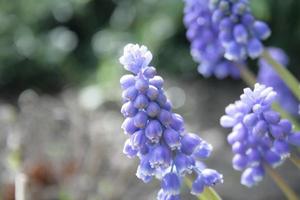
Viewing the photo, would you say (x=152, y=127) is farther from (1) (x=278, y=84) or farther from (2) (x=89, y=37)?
(2) (x=89, y=37)

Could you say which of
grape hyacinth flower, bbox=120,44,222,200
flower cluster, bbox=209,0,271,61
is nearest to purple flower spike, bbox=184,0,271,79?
flower cluster, bbox=209,0,271,61

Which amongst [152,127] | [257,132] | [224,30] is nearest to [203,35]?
[224,30]

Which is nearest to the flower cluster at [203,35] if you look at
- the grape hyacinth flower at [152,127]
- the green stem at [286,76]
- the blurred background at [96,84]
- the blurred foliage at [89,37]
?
the green stem at [286,76]

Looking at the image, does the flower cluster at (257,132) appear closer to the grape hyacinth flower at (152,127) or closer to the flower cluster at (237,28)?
the grape hyacinth flower at (152,127)

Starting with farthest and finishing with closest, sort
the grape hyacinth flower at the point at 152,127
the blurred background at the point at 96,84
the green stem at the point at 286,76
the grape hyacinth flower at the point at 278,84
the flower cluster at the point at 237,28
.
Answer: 1. the blurred background at the point at 96,84
2. the grape hyacinth flower at the point at 278,84
3. the green stem at the point at 286,76
4. the flower cluster at the point at 237,28
5. the grape hyacinth flower at the point at 152,127

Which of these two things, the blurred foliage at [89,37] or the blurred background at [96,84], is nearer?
the blurred background at [96,84]

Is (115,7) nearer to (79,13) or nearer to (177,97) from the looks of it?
(79,13)

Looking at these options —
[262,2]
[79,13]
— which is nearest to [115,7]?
[79,13]
